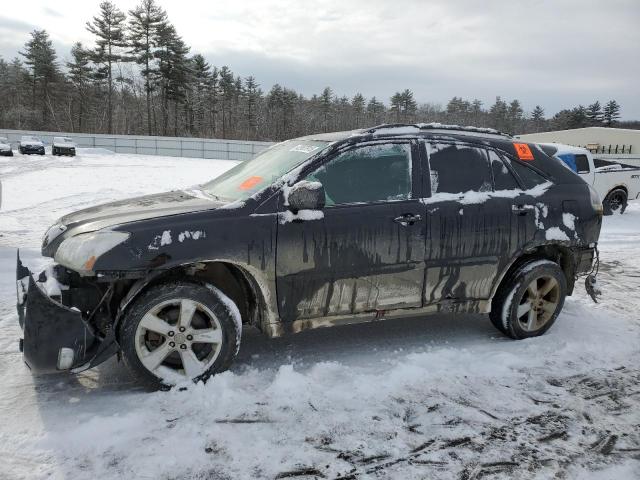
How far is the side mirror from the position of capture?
3.56 metres

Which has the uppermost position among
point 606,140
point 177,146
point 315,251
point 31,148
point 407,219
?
point 606,140

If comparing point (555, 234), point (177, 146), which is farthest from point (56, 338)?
point (177, 146)

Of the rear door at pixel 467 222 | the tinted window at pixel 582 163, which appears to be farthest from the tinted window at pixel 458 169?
the tinted window at pixel 582 163

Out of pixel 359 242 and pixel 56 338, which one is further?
pixel 359 242

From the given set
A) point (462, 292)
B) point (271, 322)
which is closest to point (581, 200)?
point (462, 292)

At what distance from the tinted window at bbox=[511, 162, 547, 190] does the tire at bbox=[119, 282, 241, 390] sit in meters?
2.77

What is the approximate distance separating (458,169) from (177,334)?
2.58 m

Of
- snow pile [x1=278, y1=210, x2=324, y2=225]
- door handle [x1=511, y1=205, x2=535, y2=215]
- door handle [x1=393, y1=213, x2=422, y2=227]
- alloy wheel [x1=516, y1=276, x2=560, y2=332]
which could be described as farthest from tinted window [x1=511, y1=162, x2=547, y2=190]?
snow pile [x1=278, y1=210, x2=324, y2=225]

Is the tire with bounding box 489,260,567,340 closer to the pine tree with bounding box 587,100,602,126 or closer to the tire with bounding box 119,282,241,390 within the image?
the tire with bounding box 119,282,241,390

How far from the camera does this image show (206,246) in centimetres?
342

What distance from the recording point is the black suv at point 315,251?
3.34m

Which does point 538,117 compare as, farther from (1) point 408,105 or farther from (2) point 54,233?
(2) point 54,233

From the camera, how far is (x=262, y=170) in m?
4.21

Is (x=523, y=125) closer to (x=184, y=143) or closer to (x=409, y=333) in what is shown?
(x=184, y=143)
